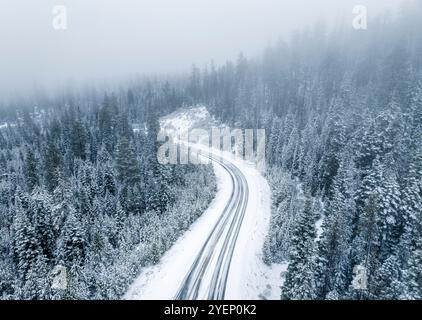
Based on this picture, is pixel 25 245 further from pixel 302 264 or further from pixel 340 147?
pixel 340 147

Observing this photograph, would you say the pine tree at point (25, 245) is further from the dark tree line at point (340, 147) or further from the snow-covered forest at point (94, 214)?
the dark tree line at point (340, 147)

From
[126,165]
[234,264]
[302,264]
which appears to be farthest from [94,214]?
[302,264]

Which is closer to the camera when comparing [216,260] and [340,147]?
[216,260]

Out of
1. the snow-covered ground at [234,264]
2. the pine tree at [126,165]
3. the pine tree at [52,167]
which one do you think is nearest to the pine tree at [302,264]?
the snow-covered ground at [234,264]

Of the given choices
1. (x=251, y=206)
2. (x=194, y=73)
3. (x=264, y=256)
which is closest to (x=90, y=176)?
(x=251, y=206)
